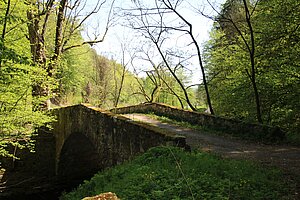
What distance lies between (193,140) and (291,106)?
129 inches

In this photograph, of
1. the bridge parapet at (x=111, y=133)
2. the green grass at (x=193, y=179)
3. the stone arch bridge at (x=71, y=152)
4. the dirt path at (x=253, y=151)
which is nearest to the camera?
the green grass at (x=193, y=179)

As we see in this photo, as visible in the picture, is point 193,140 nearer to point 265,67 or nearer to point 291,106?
point 291,106

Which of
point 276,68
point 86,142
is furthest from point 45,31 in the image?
point 276,68

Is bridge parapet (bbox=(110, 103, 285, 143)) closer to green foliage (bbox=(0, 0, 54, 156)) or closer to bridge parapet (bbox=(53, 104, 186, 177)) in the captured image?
bridge parapet (bbox=(53, 104, 186, 177))

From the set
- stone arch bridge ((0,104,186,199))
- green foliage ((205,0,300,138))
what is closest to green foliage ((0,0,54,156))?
stone arch bridge ((0,104,186,199))

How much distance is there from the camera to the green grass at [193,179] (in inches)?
185

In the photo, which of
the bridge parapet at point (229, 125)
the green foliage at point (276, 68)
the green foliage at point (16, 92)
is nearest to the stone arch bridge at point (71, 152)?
the green foliage at point (16, 92)

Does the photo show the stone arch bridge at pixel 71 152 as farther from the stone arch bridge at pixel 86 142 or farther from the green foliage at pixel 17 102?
the green foliage at pixel 17 102

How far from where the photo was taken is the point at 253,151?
8094 millimetres

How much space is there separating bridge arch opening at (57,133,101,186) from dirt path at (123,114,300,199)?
7.05 meters

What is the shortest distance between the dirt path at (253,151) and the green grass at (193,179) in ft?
2.03

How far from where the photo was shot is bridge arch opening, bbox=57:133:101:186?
599 inches

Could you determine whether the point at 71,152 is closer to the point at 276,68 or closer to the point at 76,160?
the point at 76,160

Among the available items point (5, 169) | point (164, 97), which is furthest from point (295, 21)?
point (164, 97)
